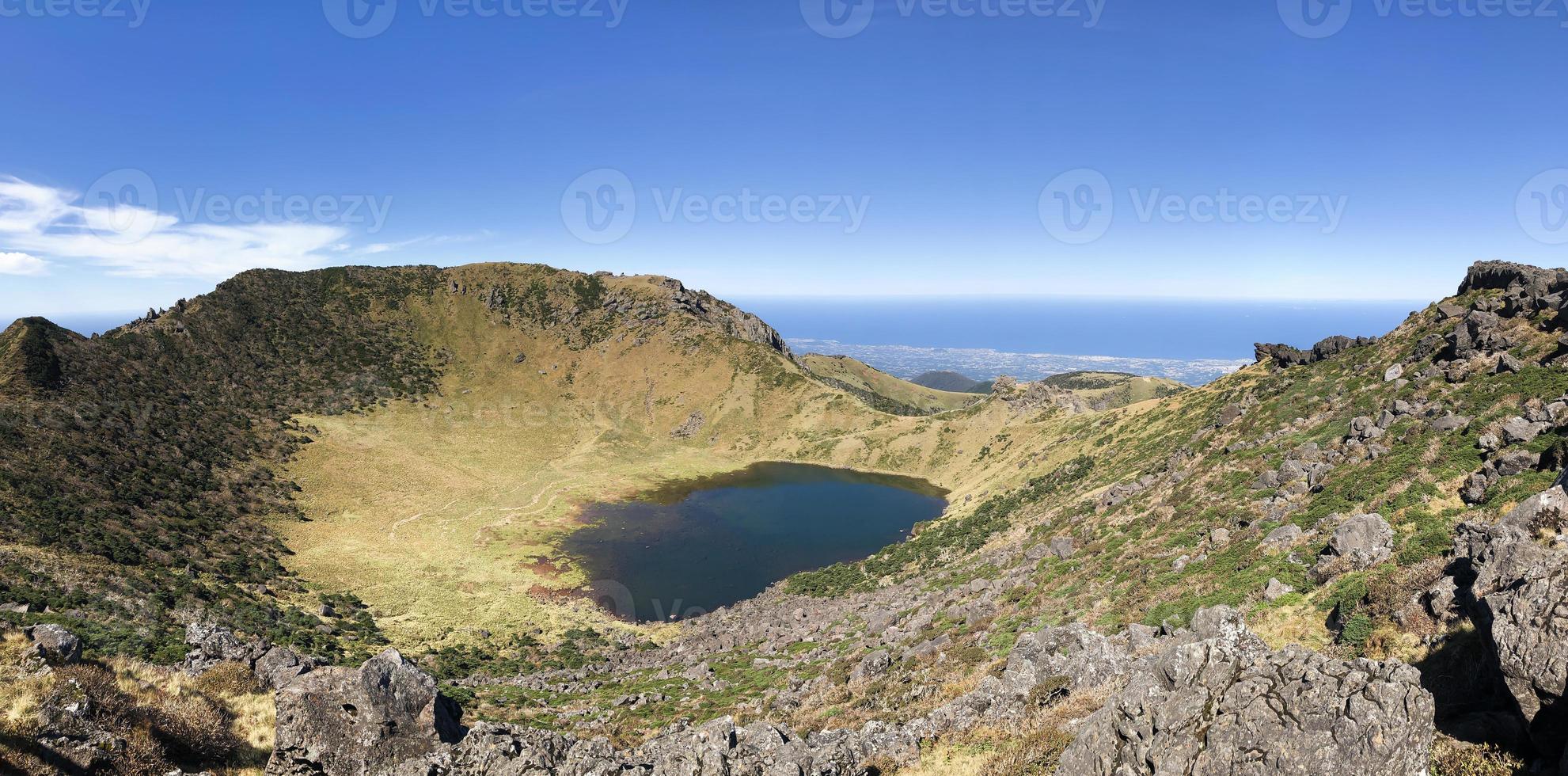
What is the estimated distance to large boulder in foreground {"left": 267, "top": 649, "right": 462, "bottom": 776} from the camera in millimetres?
14109

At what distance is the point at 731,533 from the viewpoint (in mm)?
79688

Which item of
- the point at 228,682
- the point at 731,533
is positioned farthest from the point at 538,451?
the point at 228,682

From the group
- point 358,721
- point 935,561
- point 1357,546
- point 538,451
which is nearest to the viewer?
point 358,721

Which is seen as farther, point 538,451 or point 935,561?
point 538,451

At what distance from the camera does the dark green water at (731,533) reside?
2440 inches

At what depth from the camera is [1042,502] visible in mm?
54844

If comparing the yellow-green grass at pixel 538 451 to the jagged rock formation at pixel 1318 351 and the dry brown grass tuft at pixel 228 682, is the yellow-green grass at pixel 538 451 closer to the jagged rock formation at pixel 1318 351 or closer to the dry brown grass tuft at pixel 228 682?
the jagged rock formation at pixel 1318 351

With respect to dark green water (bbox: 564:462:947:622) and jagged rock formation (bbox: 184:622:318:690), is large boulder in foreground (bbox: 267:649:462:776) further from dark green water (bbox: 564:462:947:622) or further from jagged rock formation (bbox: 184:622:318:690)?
dark green water (bbox: 564:462:947:622)

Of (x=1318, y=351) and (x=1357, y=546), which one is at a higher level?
(x=1318, y=351)

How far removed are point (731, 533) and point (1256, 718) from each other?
72.8m

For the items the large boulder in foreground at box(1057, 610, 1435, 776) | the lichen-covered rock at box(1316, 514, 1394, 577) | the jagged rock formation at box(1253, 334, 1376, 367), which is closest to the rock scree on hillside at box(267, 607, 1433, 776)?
the large boulder in foreground at box(1057, 610, 1435, 776)

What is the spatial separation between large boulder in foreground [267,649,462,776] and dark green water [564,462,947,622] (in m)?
41.1

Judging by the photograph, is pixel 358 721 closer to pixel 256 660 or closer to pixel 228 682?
pixel 228 682

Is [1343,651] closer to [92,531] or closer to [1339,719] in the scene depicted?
[1339,719]
